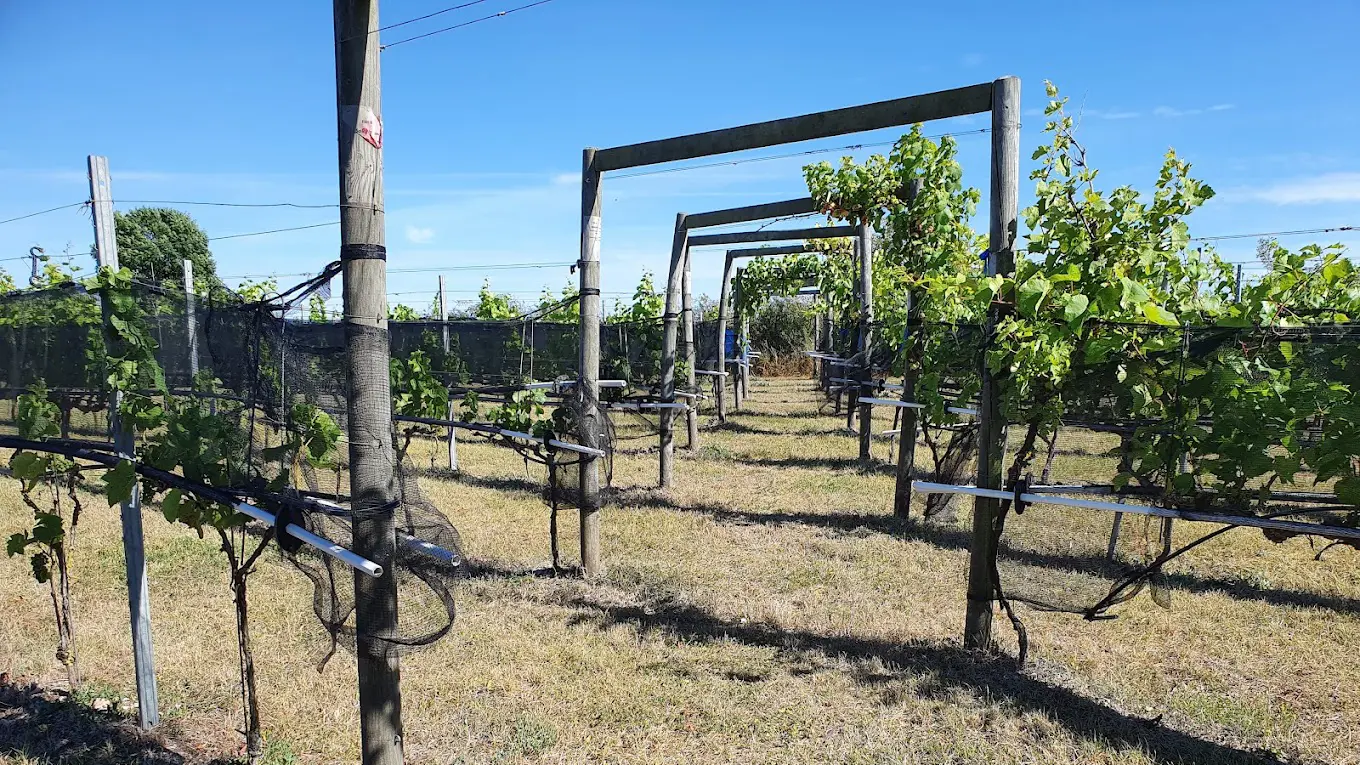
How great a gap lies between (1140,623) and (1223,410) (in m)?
1.86

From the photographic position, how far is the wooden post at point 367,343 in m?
2.27

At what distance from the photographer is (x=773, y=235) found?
380 inches

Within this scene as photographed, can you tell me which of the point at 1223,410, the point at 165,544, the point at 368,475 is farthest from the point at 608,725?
the point at 165,544

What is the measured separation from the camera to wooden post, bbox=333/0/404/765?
2.27m

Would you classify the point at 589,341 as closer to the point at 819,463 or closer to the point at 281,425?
the point at 281,425

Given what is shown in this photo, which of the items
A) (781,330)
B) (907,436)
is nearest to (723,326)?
(907,436)

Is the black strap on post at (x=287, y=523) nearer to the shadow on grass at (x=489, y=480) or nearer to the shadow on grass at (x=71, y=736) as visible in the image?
the shadow on grass at (x=71, y=736)

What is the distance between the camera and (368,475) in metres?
2.36

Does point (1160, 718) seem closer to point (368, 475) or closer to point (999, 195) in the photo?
point (999, 195)

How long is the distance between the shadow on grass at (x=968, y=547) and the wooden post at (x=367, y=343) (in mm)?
2935

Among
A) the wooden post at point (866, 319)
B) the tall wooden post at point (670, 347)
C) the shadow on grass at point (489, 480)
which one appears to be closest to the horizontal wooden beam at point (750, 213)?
the tall wooden post at point (670, 347)

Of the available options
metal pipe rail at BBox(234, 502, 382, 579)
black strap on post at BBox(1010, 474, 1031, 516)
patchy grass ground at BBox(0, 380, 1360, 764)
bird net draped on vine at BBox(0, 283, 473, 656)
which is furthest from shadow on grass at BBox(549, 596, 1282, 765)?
metal pipe rail at BBox(234, 502, 382, 579)

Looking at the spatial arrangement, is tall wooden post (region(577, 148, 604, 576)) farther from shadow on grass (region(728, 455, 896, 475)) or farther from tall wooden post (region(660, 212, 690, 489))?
shadow on grass (region(728, 455, 896, 475))

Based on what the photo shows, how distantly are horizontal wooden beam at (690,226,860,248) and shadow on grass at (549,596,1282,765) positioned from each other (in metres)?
4.97
